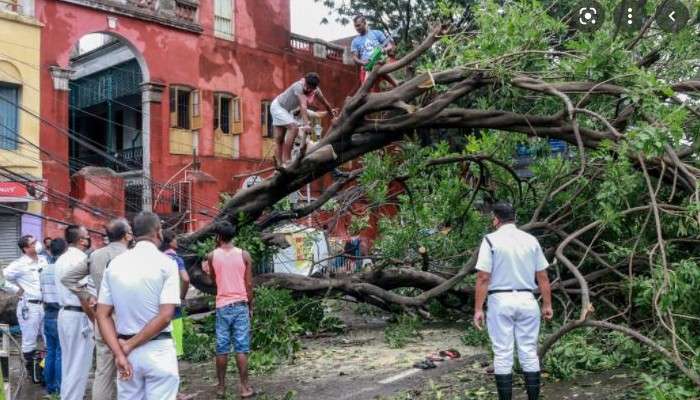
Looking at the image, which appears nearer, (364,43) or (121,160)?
(364,43)

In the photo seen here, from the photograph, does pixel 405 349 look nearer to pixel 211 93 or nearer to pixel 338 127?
pixel 338 127

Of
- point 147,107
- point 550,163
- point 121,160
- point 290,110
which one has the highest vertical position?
point 147,107

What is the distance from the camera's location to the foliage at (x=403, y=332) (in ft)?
29.8

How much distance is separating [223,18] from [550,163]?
58.2 feet

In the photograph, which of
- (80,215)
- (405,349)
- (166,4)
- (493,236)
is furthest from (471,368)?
(166,4)

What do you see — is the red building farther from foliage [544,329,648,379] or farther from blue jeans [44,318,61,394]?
foliage [544,329,648,379]

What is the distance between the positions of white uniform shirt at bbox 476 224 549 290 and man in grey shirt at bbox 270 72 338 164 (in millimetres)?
3495

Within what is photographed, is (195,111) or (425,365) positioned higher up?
(195,111)

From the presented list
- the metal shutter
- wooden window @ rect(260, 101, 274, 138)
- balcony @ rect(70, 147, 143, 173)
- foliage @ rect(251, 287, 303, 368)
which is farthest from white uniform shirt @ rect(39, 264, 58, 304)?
wooden window @ rect(260, 101, 274, 138)

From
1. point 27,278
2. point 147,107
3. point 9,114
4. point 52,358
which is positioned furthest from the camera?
point 147,107

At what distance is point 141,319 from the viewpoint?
426 cm

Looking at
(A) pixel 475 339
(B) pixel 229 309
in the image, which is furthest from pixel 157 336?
(A) pixel 475 339

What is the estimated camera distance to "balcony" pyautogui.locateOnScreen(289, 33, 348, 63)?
86.2 feet

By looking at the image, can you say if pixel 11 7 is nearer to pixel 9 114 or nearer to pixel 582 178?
pixel 9 114
